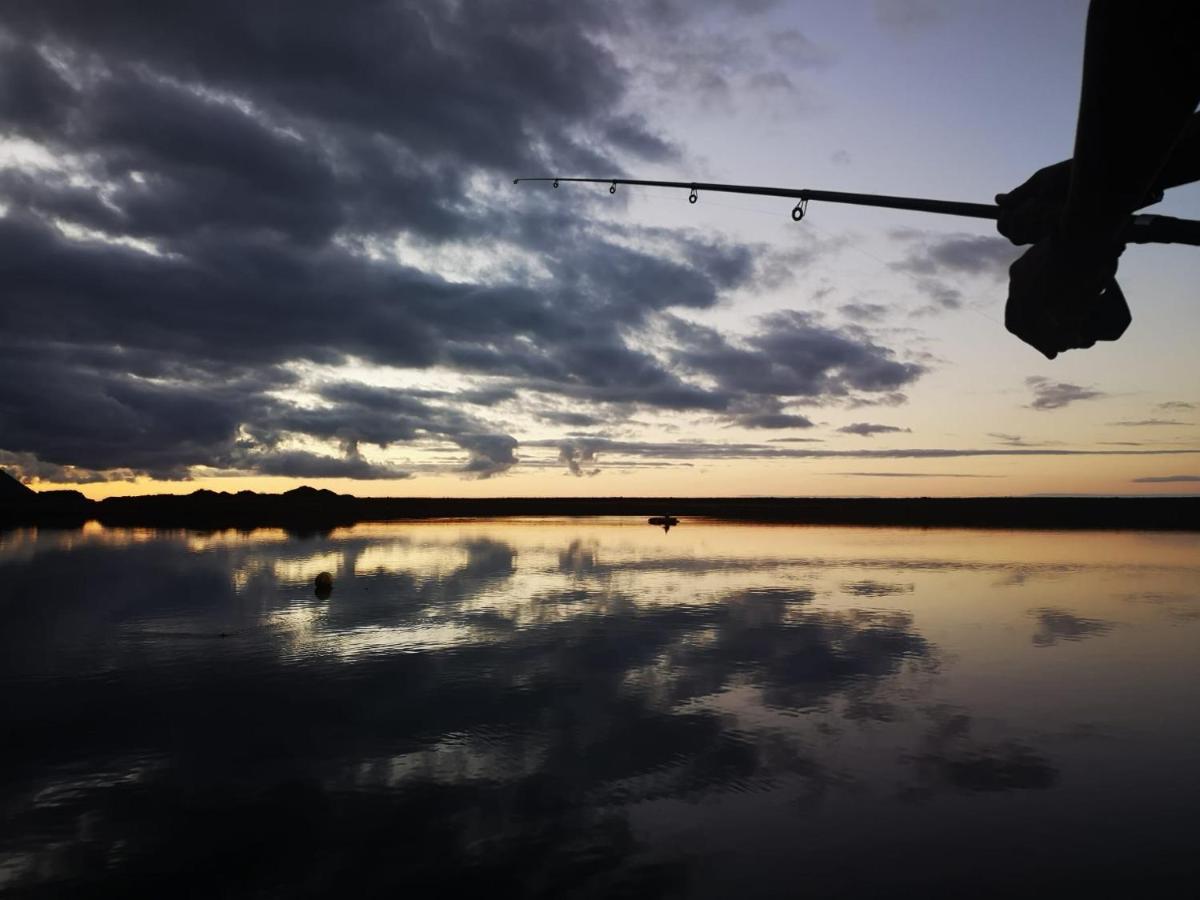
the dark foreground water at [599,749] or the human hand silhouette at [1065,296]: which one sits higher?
the human hand silhouette at [1065,296]

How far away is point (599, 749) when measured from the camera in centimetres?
1858

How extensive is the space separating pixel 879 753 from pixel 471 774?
9236 mm

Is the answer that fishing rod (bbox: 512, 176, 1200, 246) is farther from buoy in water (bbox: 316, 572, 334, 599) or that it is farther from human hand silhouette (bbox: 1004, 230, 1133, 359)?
buoy in water (bbox: 316, 572, 334, 599)

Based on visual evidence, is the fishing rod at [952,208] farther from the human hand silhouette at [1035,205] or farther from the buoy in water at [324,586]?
the buoy in water at [324,586]

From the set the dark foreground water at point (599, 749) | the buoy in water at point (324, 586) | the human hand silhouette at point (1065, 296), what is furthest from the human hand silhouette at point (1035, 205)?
the buoy in water at point (324, 586)

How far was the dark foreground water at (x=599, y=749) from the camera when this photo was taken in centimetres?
1266

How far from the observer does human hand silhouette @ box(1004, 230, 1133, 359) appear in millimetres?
3559

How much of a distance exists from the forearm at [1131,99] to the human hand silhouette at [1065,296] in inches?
12.3

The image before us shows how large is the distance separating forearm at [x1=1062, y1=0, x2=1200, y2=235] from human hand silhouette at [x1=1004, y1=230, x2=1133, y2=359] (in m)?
0.31

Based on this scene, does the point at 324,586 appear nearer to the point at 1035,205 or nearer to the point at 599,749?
the point at 599,749

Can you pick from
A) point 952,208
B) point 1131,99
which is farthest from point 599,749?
point 1131,99

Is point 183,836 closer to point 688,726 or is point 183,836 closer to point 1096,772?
point 688,726

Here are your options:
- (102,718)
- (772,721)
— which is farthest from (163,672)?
(772,721)

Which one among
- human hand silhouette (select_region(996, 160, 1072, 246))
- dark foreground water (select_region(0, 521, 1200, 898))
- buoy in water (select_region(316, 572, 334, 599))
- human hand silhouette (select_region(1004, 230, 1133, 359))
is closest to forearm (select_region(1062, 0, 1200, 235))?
human hand silhouette (select_region(1004, 230, 1133, 359))
